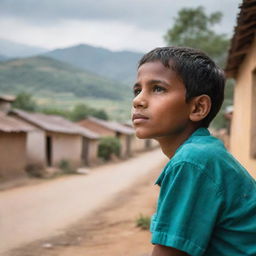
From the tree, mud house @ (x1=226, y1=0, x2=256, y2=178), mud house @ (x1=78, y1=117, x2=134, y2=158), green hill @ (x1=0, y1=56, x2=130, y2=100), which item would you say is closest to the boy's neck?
mud house @ (x1=226, y1=0, x2=256, y2=178)

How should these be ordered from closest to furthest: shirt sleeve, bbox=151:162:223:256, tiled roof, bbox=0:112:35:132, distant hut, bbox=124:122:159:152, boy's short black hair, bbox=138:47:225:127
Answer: shirt sleeve, bbox=151:162:223:256
boy's short black hair, bbox=138:47:225:127
tiled roof, bbox=0:112:35:132
distant hut, bbox=124:122:159:152

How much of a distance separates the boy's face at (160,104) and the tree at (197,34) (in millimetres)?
27307

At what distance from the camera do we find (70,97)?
10869 cm

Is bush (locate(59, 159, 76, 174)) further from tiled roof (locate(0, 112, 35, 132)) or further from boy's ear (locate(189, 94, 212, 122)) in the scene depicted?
boy's ear (locate(189, 94, 212, 122))

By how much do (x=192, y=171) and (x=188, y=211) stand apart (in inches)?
4.7

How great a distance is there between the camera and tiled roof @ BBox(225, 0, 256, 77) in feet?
15.8

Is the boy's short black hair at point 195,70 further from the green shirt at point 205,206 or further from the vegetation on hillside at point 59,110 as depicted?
the vegetation on hillside at point 59,110

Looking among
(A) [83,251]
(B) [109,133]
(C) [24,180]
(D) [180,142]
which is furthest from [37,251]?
(B) [109,133]

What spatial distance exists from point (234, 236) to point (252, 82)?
19.3 ft

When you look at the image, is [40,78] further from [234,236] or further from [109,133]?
[234,236]

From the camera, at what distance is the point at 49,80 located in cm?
11044

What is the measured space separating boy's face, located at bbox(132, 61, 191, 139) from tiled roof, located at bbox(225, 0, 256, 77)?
3.45m

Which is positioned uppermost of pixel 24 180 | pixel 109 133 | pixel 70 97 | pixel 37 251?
pixel 37 251

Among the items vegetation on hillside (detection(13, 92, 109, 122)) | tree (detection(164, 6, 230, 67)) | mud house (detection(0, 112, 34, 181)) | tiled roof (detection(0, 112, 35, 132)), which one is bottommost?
vegetation on hillside (detection(13, 92, 109, 122))
